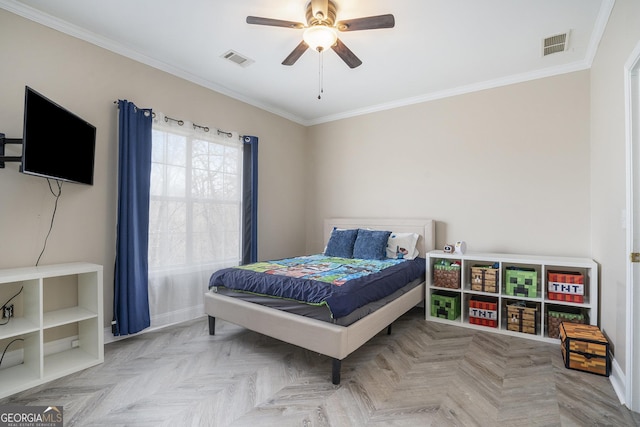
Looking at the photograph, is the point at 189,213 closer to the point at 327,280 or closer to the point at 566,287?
the point at 327,280

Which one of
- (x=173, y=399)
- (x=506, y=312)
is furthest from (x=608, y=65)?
(x=173, y=399)

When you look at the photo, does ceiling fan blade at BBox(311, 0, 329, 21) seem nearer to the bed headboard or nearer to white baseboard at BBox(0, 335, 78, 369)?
the bed headboard

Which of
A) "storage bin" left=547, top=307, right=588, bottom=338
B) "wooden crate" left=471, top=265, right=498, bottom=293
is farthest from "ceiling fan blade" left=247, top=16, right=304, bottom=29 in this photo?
"storage bin" left=547, top=307, right=588, bottom=338

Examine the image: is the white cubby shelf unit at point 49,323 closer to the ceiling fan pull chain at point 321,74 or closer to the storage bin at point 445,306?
the ceiling fan pull chain at point 321,74

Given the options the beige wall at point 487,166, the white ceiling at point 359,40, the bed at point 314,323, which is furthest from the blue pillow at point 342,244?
the white ceiling at point 359,40

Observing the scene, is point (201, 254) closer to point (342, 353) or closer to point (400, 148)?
point (342, 353)

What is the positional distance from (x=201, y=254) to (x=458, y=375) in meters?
2.84

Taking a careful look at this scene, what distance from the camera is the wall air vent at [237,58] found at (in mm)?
3039

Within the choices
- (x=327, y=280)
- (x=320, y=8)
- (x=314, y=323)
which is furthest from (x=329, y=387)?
(x=320, y=8)

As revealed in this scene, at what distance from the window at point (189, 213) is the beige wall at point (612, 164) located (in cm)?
364

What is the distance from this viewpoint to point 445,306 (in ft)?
11.1

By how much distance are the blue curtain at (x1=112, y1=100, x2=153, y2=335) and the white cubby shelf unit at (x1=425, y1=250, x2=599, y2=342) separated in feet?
9.88

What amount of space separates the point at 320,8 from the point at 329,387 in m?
2.64

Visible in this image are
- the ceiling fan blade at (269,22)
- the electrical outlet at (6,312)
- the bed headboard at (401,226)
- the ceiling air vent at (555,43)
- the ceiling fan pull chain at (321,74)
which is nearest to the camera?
the ceiling fan blade at (269,22)
